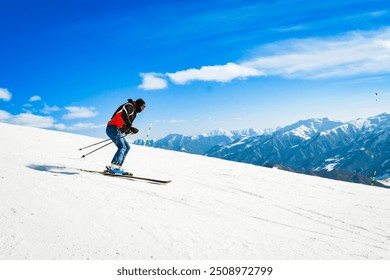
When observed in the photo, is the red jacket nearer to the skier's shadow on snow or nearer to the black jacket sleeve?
the black jacket sleeve

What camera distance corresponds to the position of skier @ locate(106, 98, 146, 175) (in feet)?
35.4

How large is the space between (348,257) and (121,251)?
4719mm

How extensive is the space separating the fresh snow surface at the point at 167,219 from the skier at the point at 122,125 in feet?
3.03

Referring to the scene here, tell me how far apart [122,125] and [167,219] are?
16.6 feet

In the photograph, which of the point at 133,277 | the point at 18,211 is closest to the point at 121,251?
the point at 133,277

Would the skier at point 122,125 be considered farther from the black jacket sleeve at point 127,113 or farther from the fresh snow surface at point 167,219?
the fresh snow surface at point 167,219

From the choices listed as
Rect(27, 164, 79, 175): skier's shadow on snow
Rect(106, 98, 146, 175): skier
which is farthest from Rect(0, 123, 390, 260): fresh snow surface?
Rect(106, 98, 146, 175): skier

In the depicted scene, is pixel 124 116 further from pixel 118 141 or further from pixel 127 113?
pixel 118 141

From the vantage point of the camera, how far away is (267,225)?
7758 mm

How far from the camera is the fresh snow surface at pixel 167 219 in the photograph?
5547 mm

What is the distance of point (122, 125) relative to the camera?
11.0m

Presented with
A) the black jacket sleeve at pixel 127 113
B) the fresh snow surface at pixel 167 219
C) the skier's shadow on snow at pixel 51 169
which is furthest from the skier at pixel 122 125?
the skier's shadow on snow at pixel 51 169

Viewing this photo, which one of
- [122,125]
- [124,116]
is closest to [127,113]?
[124,116]

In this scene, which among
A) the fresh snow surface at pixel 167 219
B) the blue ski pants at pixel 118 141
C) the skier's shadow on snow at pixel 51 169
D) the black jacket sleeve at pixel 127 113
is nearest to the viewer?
the fresh snow surface at pixel 167 219
